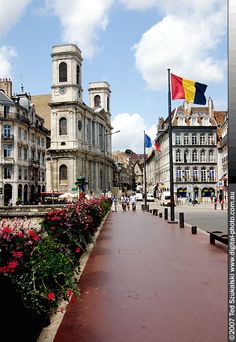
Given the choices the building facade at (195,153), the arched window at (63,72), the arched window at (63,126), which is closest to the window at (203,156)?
the building facade at (195,153)

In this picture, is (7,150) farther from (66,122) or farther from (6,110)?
(66,122)

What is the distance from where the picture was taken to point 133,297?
7133mm

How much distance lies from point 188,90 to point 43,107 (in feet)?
258

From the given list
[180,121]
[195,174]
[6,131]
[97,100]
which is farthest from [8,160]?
[97,100]

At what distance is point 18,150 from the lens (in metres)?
55.9

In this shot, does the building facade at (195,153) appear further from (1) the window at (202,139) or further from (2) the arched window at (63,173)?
(2) the arched window at (63,173)

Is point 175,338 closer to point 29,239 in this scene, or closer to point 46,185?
point 29,239

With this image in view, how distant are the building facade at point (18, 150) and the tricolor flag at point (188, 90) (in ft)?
114

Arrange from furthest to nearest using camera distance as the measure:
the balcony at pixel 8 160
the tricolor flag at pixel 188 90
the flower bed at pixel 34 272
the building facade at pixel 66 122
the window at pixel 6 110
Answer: the building facade at pixel 66 122 → the window at pixel 6 110 → the balcony at pixel 8 160 → the tricolor flag at pixel 188 90 → the flower bed at pixel 34 272

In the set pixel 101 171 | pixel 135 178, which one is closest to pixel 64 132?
pixel 101 171

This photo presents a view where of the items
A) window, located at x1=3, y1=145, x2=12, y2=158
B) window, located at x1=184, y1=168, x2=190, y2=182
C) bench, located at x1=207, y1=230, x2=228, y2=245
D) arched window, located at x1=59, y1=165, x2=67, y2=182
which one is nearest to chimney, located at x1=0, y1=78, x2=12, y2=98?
window, located at x1=3, y1=145, x2=12, y2=158

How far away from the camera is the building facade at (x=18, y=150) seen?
54344mm

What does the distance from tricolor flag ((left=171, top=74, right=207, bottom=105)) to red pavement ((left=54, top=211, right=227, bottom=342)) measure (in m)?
7.33

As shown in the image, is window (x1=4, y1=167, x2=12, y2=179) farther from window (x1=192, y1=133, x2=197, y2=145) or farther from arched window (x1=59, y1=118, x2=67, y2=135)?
window (x1=192, y1=133, x2=197, y2=145)
